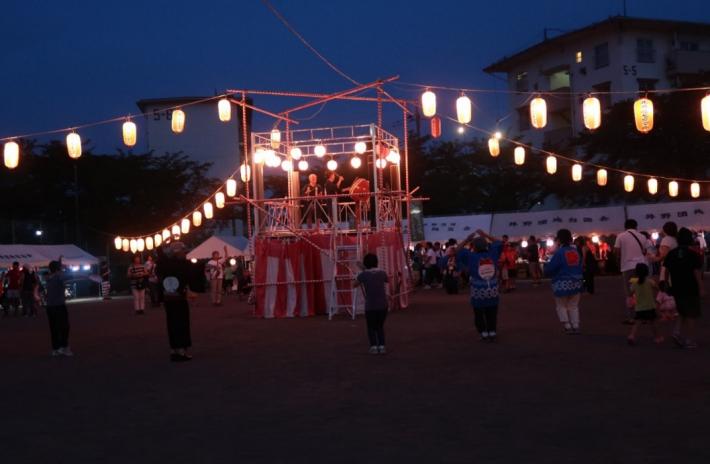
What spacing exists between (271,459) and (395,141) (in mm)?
15422

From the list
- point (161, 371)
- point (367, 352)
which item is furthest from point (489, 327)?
point (161, 371)

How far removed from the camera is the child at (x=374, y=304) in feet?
37.1

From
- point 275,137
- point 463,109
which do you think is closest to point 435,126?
point 463,109

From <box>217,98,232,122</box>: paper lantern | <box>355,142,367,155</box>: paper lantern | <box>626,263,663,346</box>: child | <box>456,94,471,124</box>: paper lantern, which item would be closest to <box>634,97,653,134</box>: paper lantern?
<box>456,94,471,124</box>: paper lantern

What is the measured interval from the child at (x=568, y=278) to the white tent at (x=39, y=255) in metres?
24.1

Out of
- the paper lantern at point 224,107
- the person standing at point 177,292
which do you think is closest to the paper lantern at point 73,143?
the paper lantern at point 224,107

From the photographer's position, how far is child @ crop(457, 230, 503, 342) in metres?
12.1

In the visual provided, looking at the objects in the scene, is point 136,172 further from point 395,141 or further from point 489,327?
point 489,327

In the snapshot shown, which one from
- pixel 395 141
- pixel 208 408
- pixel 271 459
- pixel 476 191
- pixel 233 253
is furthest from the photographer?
pixel 476 191

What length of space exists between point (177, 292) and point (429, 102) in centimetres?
1015

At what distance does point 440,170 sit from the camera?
47.9 metres

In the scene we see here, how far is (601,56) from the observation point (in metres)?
48.1

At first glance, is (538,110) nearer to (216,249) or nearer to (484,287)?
(484,287)

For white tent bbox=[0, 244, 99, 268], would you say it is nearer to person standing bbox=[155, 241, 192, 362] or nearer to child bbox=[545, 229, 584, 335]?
person standing bbox=[155, 241, 192, 362]
